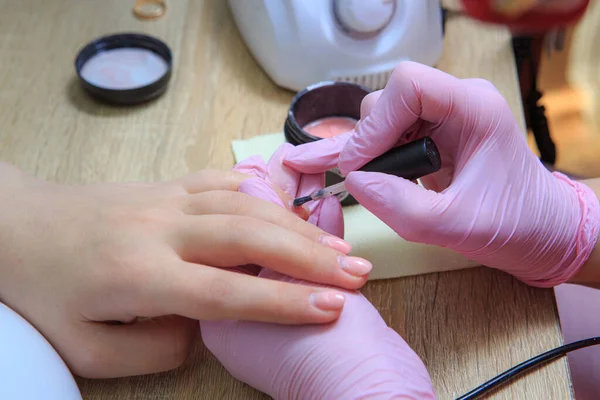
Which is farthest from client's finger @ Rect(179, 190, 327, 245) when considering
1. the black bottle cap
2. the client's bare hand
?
the black bottle cap

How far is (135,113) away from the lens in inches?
37.3

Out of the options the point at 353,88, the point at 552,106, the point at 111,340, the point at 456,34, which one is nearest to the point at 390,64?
the point at 353,88

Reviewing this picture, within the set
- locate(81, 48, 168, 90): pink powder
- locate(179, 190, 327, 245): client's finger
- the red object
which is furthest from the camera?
locate(81, 48, 168, 90): pink powder

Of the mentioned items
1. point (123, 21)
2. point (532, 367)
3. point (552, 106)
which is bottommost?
point (552, 106)

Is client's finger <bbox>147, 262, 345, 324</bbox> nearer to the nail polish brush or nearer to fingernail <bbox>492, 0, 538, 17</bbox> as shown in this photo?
the nail polish brush

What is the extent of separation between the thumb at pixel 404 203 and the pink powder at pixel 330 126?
0.75 ft

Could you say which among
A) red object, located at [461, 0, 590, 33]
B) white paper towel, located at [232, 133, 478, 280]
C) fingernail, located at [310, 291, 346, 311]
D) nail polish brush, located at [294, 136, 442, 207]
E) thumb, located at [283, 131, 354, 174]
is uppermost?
red object, located at [461, 0, 590, 33]

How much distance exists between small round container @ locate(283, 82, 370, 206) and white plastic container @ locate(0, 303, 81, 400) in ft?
1.39

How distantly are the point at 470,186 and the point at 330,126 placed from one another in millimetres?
293

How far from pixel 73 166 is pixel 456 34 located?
2.51 ft

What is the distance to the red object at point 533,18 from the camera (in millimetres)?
378

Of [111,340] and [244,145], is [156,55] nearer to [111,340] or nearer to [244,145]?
[244,145]

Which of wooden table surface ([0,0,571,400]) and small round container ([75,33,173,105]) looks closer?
wooden table surface ([0,0,571,400])

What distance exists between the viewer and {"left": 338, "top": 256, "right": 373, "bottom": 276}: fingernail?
591 millimetres
